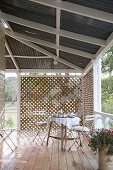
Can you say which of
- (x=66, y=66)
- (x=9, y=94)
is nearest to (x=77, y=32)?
(x=66, y=66)

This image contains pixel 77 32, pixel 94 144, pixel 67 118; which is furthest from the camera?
pixel 67 118

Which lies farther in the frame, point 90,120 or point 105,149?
point 90,120

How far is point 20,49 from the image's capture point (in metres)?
6.20

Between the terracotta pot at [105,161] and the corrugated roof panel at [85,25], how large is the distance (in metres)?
1.76

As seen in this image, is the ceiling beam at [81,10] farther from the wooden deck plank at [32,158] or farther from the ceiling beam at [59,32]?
the wooden deck plank at [32,158]

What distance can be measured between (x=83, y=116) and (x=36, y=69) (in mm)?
2133

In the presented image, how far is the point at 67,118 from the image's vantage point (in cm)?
461

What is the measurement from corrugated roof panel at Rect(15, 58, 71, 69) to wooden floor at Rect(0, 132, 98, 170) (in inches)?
113

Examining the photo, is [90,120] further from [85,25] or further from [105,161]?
[85,25]

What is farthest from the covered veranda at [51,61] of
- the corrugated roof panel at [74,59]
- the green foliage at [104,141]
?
the green foliage at [104,141]

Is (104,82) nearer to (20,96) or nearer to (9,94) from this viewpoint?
(20,96)

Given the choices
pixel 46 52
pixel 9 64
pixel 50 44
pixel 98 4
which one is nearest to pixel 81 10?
pixel 98 4

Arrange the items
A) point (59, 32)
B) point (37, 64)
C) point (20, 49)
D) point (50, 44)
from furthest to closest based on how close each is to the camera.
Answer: point (37, 64)
point (20, 49)
point (50, 44)
point (59, 32)

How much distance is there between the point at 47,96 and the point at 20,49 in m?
2.07
